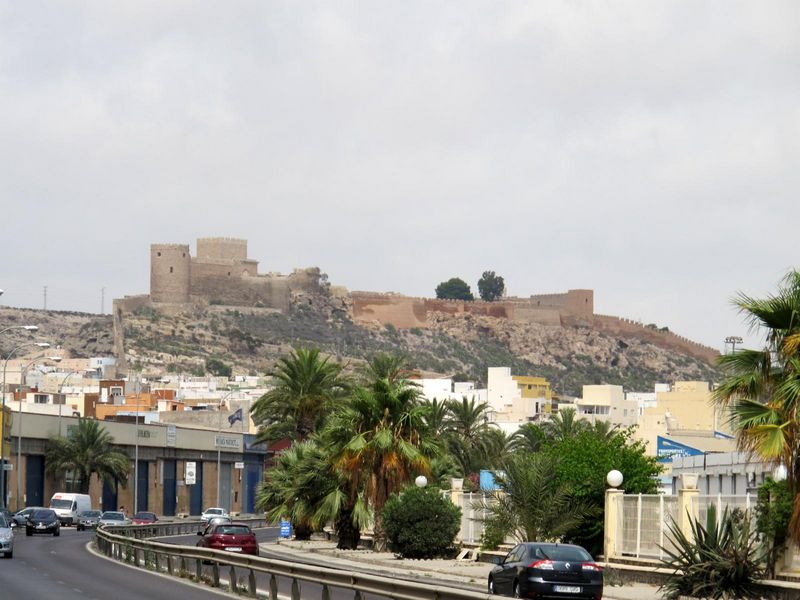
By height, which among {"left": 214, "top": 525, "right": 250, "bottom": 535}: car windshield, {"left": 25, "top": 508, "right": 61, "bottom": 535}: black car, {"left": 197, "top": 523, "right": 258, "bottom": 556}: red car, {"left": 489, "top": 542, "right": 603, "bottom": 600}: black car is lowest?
{"left": 25, "top": 508, "right": 61, "bottom": 535}: black car

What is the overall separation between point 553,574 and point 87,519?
54.9m

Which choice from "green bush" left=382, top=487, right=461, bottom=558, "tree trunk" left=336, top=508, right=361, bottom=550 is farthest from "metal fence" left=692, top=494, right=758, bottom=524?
"tree trunk" left=336, top=508, right=361, bottom=550

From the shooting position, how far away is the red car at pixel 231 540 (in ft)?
138

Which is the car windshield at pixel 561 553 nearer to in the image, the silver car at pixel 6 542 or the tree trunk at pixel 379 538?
the silver car at pixel 6 542

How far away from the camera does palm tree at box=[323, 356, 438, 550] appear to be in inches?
1827

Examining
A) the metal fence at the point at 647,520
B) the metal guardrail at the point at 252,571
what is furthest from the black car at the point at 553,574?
the metal fence at the point at 647,520

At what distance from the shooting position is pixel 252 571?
2738cm

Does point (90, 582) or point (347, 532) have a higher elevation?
point (90, 582)

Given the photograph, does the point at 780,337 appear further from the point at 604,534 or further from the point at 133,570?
the point at 133,570

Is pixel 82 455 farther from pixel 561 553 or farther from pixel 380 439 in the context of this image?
pixel 561 553

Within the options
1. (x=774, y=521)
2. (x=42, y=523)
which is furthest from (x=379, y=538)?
(x=774, y=521)

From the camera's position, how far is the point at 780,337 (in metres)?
25.3

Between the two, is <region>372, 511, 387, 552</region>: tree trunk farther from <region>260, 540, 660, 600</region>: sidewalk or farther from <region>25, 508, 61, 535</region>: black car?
<region>25, 508, 61, 535</region>: black car

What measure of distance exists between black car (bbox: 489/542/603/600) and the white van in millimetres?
55437
